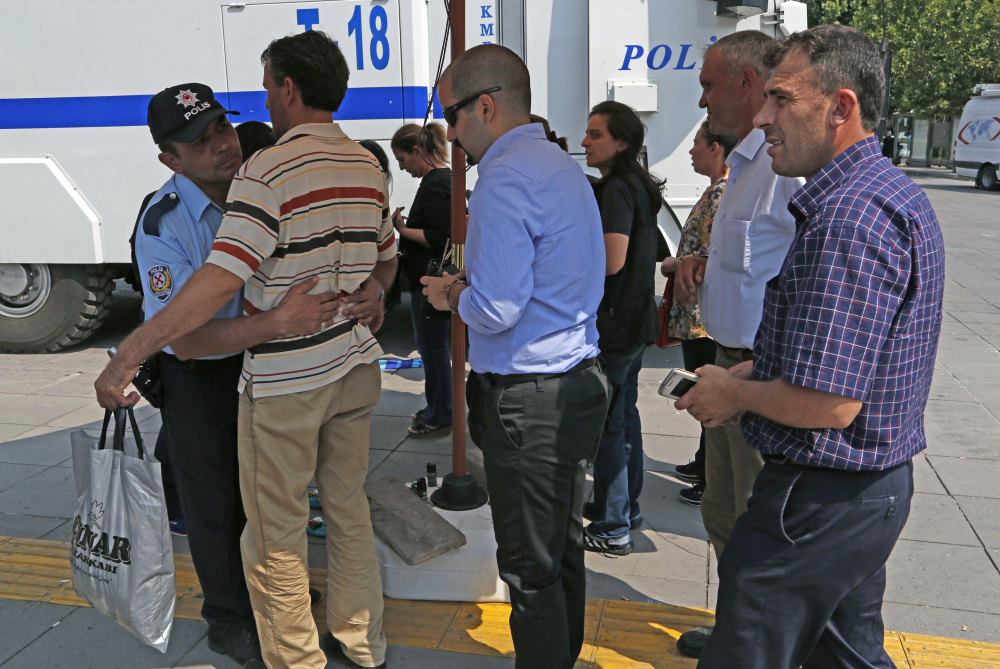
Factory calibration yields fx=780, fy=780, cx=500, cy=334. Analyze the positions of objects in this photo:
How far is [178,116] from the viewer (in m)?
2.39

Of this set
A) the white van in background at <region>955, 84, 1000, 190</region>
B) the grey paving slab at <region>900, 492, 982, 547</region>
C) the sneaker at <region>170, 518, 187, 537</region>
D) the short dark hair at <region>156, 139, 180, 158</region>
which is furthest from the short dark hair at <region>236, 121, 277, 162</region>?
the white van in background at <region>955, 84, 1000, 190</region>

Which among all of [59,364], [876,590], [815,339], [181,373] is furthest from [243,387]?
[59,364]

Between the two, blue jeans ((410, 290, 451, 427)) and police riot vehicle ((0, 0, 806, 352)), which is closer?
blue jeans ((410, 290, 451, 427))

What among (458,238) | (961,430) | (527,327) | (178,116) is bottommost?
(961,430)

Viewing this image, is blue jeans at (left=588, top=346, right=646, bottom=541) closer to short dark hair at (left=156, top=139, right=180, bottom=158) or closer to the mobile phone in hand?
the mobile phone in hand

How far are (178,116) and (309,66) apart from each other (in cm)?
45

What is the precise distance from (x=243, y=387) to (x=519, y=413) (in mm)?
867

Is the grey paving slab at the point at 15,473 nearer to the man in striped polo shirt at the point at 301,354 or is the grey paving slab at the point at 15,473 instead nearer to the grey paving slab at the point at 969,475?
the man in striped polo shirt at the point at 301,354

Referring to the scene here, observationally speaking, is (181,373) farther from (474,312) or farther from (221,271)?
(474,312)

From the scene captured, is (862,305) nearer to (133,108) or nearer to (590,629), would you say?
(590,629)

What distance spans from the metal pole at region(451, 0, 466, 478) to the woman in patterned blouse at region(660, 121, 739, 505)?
91 cm

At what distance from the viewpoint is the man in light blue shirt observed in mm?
2055

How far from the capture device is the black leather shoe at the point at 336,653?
8.75 feet

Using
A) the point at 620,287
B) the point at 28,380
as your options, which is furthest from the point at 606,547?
the point at 28,380
